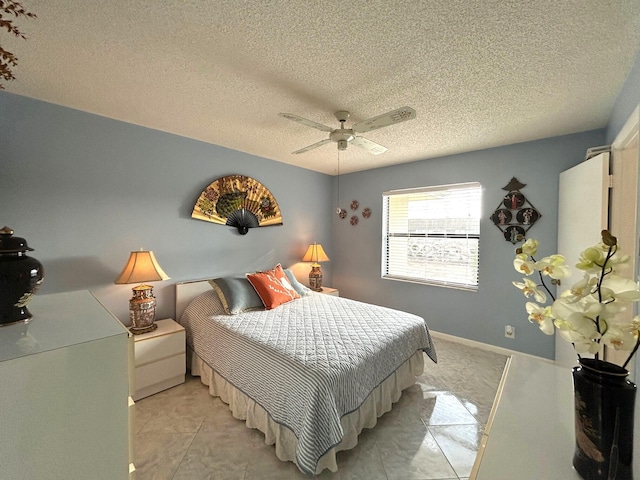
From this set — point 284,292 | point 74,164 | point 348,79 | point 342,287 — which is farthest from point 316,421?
point 342,287

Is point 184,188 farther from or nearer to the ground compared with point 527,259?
farther from the ground

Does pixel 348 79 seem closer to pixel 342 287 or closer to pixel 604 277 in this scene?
pixel 604 277

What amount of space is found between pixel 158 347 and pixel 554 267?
266 cm

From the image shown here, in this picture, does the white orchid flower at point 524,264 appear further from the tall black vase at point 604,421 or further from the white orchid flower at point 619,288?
the tall black vase at point 604,421

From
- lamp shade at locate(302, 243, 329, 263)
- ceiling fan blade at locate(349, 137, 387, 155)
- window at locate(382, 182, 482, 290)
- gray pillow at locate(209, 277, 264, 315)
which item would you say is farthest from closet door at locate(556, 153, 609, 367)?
gray pillow at locate(209, 277, 264, 315)

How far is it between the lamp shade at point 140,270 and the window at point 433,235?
9.58ft

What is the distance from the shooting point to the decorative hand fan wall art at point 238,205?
9.60 ft

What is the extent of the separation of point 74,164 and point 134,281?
1.10 meters

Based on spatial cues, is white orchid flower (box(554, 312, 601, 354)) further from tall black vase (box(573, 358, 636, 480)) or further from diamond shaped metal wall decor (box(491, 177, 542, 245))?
diamond shaped metal wall decor (box(491, 177, 542, 245))

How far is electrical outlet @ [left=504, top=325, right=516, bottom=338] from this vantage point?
2854mm

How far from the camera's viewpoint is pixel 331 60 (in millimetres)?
1486

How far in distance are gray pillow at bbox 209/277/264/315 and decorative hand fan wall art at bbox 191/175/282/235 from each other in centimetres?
78

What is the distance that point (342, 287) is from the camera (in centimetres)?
437

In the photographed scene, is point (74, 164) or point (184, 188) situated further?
point (184, 188)
